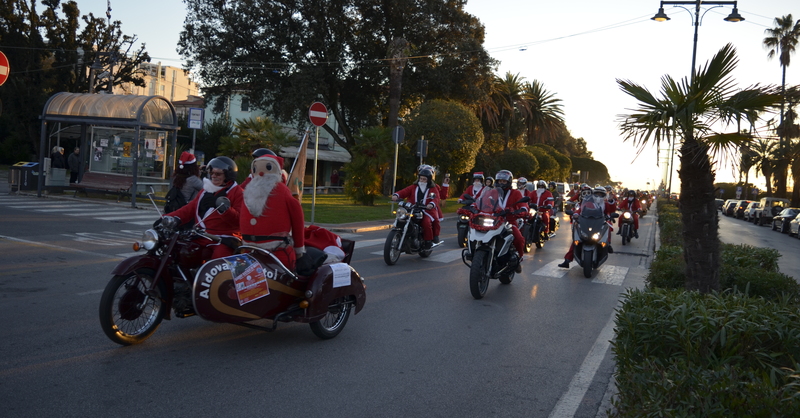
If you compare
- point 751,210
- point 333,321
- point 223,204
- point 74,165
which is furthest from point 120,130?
point 751,210

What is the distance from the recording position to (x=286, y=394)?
15.2ft

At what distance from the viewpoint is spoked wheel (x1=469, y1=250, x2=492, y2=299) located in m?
8.82

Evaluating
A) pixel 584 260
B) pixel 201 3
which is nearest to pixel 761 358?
pixel 584 260

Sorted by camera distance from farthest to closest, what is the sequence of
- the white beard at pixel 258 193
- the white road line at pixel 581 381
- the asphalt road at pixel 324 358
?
1. the white beard at pixel 258 193
2. the white road line at pixel 581 381
3. the asphalt road at pixel 324 358

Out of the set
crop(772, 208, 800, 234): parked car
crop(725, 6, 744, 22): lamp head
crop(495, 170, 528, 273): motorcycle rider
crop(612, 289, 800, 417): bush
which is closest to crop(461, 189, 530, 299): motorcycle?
crop(495, 170, 528, 273): motorcycle rider

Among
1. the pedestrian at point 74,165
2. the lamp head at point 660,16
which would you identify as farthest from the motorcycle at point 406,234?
the pedestrian at point 74,165

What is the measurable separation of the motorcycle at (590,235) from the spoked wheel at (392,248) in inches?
127

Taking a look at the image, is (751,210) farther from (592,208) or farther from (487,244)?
(487,244)

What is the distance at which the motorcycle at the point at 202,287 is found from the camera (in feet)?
17.1

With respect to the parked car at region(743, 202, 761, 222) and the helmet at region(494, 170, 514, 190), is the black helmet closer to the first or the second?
the helmet at region(494, 170, 514, 190)

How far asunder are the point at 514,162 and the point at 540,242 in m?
31.4

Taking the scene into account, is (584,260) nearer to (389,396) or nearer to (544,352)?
(544,352)

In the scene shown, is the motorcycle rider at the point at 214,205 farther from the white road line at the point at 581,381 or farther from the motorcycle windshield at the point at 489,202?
the motorcycle windshield at the point at 489,202

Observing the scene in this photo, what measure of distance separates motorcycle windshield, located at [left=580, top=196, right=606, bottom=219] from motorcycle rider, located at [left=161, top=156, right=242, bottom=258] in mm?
7421
